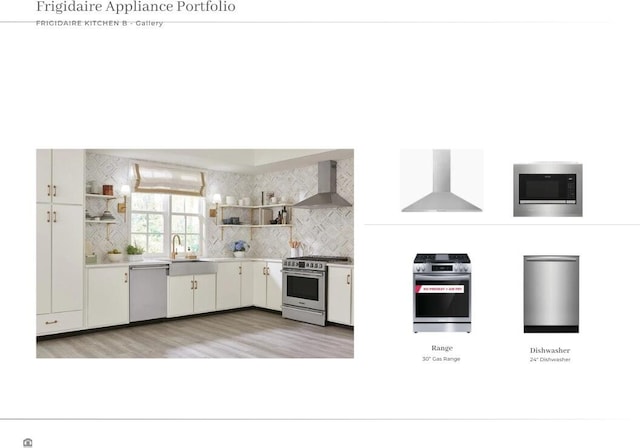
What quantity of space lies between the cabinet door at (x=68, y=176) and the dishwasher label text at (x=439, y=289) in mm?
3919

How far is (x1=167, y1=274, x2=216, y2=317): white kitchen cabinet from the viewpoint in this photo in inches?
206

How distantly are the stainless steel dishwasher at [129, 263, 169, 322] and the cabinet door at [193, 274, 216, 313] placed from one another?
1.37 feet

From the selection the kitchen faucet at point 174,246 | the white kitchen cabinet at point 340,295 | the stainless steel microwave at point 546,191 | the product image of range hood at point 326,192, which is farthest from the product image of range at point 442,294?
the kitchen faucet at point 174,246

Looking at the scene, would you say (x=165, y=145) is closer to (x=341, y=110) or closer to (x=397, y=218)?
(x=341, y=110)

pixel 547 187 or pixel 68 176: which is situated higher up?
pixel 68 176

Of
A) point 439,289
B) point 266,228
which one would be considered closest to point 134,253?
point 266,228

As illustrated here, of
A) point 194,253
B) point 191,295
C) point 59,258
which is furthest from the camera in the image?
point 194,253

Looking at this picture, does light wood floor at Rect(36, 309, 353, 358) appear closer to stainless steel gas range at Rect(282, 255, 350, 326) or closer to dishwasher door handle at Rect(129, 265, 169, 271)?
stainless steel gas range at Rect(282, 255, 350, 326)

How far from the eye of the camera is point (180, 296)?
5.29m

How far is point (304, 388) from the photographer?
7.16 ft

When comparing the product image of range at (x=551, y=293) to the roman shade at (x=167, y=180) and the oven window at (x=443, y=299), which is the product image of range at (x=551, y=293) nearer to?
the oven window at (x=443, y=299)

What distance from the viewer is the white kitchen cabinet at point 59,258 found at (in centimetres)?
415

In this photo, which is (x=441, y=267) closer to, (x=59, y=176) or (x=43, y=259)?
Answer: (x=43, y=259)

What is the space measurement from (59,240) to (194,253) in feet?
6.69
